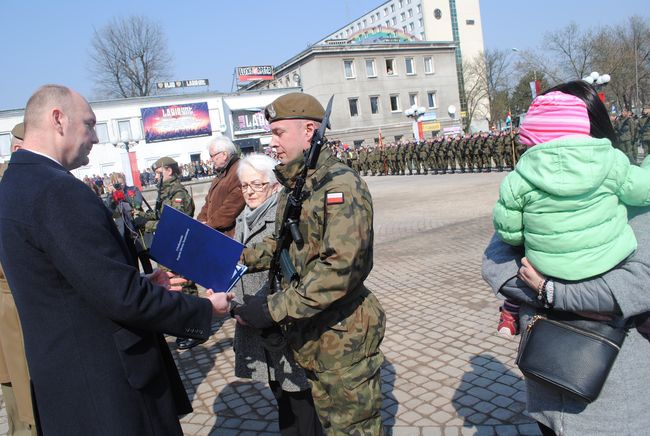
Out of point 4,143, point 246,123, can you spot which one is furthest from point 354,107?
point 4,143

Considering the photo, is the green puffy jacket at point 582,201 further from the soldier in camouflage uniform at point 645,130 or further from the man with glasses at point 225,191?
the soldier in camouflage uniform at point 645,130

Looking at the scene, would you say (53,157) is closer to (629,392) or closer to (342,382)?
(342,382)

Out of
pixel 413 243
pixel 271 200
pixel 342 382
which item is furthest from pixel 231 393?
pixel 413 243

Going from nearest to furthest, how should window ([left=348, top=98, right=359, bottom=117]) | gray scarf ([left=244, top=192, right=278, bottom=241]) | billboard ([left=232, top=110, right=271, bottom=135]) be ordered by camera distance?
1. gray scarf ([left=244, top=192, right=278, bottom=241])
2. billboard ([left=232, top=110, right=271, bottom=135])
3. window ([left=348, top=98, right=359, bottom=117])

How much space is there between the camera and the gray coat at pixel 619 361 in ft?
Answer: 5.35

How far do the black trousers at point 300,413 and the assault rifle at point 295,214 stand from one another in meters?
0.82

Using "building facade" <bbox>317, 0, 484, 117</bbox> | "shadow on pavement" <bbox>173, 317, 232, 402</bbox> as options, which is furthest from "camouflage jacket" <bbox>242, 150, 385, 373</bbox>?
"building facade" <bbox>317, 0, 484, 117</bbox>

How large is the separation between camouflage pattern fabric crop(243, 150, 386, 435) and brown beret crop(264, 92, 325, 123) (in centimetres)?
20

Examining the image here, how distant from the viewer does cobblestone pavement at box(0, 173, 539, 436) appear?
3.26m

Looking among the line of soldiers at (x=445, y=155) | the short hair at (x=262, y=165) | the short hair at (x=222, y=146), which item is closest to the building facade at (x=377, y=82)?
the line of soldiers at (x=445, y=155)

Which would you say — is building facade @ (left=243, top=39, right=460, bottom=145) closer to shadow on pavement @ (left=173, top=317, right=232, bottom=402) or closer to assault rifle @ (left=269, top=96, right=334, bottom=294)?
shadow on pavement @ (left=173, top=317, right=232, bottom=402)

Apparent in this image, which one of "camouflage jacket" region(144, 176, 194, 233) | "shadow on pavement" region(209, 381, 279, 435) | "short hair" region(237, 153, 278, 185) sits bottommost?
"shadow on pavement" region(209, 381, 279, 435)

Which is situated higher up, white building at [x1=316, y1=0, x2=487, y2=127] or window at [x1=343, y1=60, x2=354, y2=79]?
white building at [x1=316, y1=0, x2=487, y2=127]

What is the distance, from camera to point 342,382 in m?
2.07
